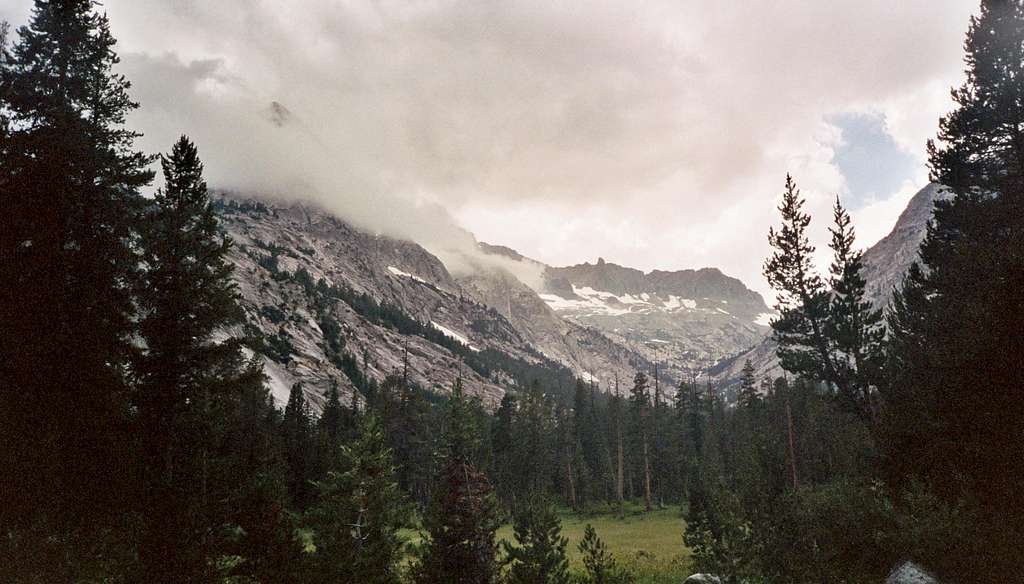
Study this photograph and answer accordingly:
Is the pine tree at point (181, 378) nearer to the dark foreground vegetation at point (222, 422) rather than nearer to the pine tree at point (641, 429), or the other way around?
the dark foreground vegetation at point (222, 422)

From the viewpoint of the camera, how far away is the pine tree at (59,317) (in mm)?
13047

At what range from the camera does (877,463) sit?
1936cm

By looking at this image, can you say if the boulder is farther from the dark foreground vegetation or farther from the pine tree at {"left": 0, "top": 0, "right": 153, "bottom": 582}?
the pine tree at {"left": 0, "top": 0, "right": 153, "bottom": 582}

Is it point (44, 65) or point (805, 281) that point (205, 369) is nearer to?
point (44, 65)

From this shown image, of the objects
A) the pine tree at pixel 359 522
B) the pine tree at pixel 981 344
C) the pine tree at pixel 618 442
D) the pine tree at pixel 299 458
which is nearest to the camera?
the pine tree at pixel 981 344

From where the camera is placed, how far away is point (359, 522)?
71.9 ft

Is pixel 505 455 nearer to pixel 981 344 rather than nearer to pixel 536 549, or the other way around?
pixel 536 549

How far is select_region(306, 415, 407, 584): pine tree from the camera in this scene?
20.4 meters

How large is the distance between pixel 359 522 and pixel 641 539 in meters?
33.7

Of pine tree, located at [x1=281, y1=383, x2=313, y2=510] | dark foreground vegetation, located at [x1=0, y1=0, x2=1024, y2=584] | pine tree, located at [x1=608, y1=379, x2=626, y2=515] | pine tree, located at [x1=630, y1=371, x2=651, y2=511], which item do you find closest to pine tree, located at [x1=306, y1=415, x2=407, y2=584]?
dark foreground vegetation, located at [x1=0, y1=0, x2=1024, y2=584]

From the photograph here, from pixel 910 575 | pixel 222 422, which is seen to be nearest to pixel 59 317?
pixel 222 422

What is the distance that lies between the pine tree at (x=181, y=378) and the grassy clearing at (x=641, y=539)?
436 inches

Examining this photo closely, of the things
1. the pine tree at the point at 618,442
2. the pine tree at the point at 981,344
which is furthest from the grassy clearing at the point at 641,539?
the pine tree at the point at 981,344

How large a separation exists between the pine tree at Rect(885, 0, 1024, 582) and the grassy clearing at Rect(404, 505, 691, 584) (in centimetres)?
1595
